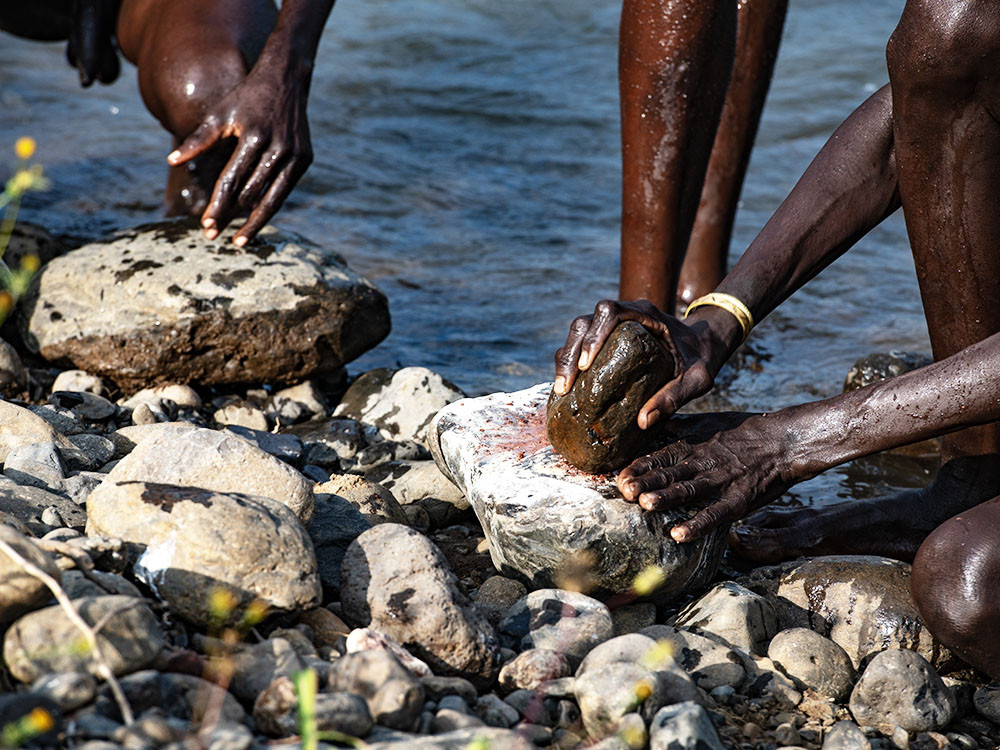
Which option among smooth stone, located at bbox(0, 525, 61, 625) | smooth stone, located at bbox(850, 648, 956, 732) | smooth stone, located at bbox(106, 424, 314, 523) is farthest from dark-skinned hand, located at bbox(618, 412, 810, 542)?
smooth stone, located at bbox(0, 525, 61, 625)

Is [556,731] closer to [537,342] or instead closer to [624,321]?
[624,321]

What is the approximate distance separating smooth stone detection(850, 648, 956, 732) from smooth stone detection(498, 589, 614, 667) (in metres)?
0.54

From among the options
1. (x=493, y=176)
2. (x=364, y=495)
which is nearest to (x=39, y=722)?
(x=364, y=495)

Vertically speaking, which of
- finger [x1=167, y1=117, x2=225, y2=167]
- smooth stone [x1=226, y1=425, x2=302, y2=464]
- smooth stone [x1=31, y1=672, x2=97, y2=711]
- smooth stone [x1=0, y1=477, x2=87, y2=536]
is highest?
finger [x1=167, y1=117, x2=225, y2=167]

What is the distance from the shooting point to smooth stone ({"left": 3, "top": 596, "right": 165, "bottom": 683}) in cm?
172

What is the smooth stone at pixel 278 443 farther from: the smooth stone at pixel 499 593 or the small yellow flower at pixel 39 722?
the small yellow flower at pixel 39 722

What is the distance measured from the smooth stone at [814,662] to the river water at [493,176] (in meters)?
1.12

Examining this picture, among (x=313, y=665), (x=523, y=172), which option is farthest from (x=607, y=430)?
(x=523, y=172)

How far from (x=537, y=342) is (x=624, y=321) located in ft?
6.65

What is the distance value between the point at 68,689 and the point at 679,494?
138cm

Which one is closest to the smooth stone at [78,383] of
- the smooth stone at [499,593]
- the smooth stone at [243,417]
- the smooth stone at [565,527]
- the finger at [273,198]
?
the smooth stone at [243,417]

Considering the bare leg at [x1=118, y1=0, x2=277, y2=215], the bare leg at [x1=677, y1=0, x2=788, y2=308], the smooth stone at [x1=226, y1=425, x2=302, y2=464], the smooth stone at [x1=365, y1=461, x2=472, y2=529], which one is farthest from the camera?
the bare leg at [x1=677, y1=0, x2=788, y2=308]

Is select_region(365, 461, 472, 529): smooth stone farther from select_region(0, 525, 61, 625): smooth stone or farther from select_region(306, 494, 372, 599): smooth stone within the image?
select_region(0, 525, 61, 625): smooth stone

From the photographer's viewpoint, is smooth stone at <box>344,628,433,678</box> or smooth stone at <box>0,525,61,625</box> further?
smooth stone at <box>344,628,433,678</box>
